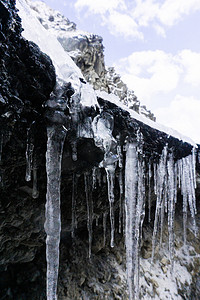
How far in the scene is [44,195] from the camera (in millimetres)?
2115

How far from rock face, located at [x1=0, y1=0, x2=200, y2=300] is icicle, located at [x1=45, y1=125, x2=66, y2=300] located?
0.14 m

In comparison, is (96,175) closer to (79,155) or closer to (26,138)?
(79,155)

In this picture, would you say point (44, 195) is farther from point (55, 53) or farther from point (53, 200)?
point (55, 53)

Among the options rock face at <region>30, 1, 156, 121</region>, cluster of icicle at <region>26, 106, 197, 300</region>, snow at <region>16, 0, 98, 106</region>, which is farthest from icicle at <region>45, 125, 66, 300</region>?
rock face at <region>30, 1, 156, 121</region>

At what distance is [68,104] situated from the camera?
4.52 ft

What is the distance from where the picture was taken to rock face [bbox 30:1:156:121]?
13.1 m

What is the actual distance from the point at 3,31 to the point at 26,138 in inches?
27.7

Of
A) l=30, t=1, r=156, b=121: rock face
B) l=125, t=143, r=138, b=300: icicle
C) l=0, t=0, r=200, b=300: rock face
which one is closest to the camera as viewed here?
l=0, t=0, r=200, b=300: rock face

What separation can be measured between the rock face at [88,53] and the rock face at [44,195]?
31.8 ft

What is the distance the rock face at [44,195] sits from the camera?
3.87ft

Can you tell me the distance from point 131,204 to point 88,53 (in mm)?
14797

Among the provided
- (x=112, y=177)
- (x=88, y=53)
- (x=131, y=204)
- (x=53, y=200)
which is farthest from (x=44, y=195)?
(x=88, y=53)

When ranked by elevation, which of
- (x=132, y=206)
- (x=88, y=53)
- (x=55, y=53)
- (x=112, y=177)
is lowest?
(x=132, y=206)

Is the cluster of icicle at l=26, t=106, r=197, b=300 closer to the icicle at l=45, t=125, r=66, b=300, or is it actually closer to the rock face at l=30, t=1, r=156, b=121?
the icicle at l=45, t=125, r=66, b=300
